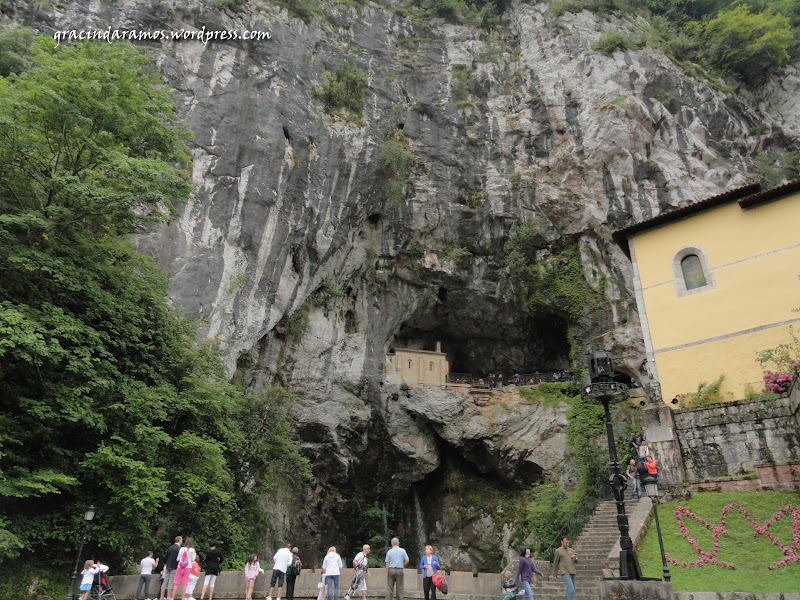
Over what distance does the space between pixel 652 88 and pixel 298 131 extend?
2154 centimetres

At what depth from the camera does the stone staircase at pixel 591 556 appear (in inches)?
476

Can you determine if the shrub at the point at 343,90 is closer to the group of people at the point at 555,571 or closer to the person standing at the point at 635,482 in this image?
the person standing at the point at 635,482

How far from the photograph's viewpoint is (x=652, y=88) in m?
33.0

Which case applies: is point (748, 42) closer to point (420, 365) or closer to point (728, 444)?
point (420, 365)

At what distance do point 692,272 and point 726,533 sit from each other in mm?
9489

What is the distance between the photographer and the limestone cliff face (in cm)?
2492

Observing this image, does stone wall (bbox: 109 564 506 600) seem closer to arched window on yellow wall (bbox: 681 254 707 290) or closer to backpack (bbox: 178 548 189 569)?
backpack (bbox: 178 548 189 569)

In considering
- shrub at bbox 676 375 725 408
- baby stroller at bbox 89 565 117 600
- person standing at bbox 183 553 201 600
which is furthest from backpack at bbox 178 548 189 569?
shrub at bbox 676 375 725 408

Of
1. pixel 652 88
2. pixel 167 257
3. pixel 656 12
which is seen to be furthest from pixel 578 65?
pixel 167 257

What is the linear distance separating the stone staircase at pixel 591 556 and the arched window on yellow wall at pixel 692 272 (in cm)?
792

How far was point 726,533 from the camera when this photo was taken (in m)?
12.3

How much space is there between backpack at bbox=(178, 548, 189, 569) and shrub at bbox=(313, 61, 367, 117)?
79.6 feet

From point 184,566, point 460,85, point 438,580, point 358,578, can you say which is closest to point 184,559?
point 184,566

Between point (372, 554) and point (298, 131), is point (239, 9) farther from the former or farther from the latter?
point (372, 554)
